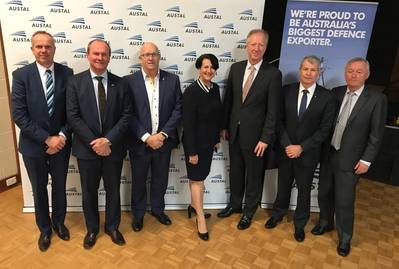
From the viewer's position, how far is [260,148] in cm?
306

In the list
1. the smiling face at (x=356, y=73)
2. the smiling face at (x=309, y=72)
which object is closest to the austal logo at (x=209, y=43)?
the smiling face at (x=309, y=72)

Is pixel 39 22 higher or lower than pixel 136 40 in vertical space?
higher

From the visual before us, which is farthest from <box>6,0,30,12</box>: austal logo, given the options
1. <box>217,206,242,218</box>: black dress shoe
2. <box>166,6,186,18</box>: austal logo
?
<box>217,206,242,218</box>: black dress shoe

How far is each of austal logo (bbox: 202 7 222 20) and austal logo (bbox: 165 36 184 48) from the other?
13.7 inches

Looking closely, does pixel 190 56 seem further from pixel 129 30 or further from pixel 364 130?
pixel 364 130

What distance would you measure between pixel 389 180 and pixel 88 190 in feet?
13.5

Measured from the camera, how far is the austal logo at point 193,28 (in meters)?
3.16

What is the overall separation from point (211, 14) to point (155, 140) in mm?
1336

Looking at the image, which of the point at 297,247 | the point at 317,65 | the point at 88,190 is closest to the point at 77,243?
the point at 88,190

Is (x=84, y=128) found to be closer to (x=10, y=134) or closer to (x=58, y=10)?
(x=58, y=10)

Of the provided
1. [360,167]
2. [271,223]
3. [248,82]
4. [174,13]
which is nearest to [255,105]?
[248,82]

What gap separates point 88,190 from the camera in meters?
2.77

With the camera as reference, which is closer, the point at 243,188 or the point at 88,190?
the point at 88,190

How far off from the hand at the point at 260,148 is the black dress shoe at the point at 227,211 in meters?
0.79
